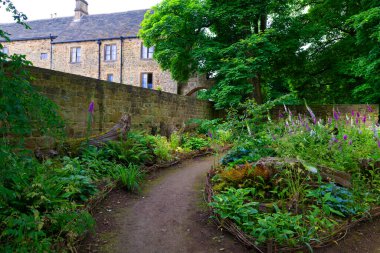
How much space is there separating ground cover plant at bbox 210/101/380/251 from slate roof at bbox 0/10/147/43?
20.3 metres

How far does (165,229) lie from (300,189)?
169 centimetres

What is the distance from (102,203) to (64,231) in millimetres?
1212

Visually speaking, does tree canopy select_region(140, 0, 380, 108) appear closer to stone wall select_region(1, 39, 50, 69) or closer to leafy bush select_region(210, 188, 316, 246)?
leafy bush select_region(210, 188, 316, 246)

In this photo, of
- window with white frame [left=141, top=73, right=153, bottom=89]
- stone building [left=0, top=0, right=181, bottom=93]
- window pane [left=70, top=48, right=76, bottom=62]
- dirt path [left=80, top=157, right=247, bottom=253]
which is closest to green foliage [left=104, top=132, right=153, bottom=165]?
dirt path [left=80, top=157, right=247, bottom=253]

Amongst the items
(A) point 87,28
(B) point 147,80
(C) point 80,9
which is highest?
(C) point 80,9

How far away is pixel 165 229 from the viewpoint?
3311 millimetres

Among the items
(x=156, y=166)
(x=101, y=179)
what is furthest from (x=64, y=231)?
(x=156, y=166)

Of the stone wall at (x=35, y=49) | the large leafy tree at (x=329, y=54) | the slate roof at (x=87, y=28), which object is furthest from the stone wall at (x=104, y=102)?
the stone wall at (x=35, y=49)

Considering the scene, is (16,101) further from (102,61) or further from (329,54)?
(102,61)

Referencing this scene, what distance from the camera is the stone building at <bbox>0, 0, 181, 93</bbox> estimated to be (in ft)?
74.5

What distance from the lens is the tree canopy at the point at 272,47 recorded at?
41.1ft

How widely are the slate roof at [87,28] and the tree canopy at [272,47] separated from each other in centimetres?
859

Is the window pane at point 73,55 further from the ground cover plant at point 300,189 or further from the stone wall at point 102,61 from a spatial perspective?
the ground cover plant at point 300,189

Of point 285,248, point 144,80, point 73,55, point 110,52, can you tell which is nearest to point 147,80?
point 144,80
